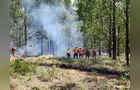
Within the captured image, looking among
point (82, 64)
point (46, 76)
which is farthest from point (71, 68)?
point (46, 76)

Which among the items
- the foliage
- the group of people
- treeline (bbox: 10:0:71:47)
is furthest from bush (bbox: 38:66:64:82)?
the foliage

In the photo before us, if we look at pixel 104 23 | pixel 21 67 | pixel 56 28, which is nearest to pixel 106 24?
pixel 104 23

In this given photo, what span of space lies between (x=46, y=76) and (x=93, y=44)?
0.79m

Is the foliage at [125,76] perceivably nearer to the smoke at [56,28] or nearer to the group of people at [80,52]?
the group of people at [80,52]

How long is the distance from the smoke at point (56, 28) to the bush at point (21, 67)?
0.62ft

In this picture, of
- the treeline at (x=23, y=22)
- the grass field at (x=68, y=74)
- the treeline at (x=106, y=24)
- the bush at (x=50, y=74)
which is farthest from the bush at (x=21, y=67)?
the treeline at (x=106, y=24)

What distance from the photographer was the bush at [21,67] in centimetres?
334

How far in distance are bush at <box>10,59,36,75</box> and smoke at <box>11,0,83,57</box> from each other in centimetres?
19

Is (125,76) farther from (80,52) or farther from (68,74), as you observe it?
(68,74)

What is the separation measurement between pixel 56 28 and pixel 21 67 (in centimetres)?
74

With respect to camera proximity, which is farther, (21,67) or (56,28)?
(21,67)

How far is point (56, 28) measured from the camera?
10.6 feet

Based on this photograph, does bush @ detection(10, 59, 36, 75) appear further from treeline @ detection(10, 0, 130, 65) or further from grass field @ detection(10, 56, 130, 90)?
treeline @ detection(10, 0, 130, 65)
